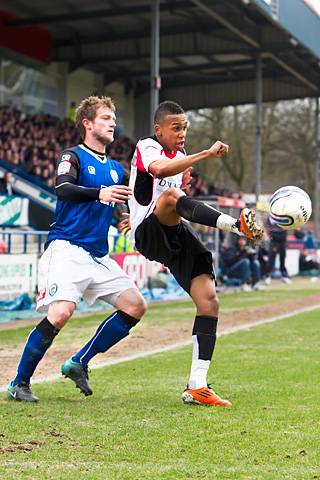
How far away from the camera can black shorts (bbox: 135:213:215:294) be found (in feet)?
19.3

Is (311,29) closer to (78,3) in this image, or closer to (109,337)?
(78,3)

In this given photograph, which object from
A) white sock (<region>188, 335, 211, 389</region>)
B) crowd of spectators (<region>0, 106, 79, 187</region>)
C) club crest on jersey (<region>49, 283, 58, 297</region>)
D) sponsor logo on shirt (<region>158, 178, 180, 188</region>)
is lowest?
white sock (<region>188, 335, 211, 389</region>)

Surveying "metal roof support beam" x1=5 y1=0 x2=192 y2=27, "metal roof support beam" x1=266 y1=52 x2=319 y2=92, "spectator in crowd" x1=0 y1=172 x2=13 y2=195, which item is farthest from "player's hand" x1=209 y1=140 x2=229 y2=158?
"metal roof support beam" x1=266 y1=52 x2=319 y2=92

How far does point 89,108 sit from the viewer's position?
20.2 feet

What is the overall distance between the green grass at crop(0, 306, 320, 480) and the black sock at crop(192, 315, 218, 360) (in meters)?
0.39

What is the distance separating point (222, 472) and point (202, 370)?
1.97 meters

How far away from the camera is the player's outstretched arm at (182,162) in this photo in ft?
17.1

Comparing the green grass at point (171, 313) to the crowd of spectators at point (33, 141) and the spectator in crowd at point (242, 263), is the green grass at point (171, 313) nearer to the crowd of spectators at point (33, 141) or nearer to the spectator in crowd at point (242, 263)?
the spectator in crowd at point (242, 263)

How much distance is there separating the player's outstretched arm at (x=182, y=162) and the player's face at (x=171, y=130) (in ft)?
0.95

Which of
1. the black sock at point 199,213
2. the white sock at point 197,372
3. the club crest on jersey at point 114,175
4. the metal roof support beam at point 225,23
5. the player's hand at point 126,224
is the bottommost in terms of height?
the white sock at point 197,372

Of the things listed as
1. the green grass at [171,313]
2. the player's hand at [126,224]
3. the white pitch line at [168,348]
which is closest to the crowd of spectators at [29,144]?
the green grass at [171,313]

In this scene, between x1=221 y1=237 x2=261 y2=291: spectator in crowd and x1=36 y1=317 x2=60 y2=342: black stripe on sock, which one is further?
x1=221 y1=237 x2=261 y2=291: spectator in crowd

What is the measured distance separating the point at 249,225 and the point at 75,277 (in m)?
1.42

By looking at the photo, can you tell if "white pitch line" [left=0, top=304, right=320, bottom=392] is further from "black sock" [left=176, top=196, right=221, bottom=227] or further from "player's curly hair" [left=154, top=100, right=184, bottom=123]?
"player's curly hair" [left=154, top=100, right=184, bottom=123]
